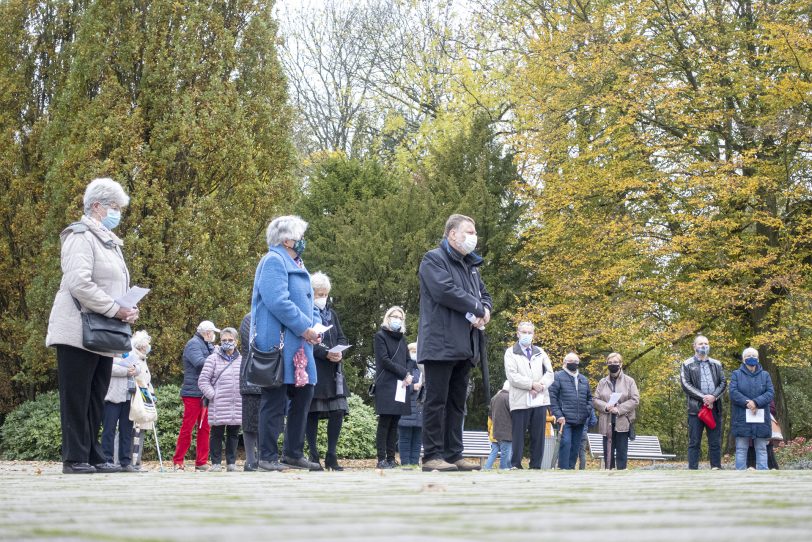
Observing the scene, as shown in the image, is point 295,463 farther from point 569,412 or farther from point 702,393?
point 702,393

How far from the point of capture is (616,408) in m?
15.4

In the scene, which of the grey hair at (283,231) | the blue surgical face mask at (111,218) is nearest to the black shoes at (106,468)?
the blue surgical face mask at (111,218)

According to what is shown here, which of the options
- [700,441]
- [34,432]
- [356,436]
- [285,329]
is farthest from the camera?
[356,436]

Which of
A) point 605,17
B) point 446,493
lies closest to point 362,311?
point 605,17

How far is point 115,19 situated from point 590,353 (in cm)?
1198

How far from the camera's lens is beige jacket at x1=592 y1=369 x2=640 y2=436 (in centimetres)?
1531

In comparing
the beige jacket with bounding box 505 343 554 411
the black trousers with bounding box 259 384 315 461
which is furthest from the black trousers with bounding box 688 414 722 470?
Answer: the black trousers with bounding box 259 384 315 461

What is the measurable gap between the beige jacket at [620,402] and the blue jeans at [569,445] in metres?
0.62

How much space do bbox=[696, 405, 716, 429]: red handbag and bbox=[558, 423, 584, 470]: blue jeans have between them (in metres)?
1.60

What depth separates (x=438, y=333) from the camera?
8289mm

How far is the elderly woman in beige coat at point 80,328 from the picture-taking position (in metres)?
7.25

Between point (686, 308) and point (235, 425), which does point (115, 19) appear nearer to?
point (235, 425)

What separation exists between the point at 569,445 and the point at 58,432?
854 cm

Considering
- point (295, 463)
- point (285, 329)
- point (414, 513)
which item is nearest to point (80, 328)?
point (285, 329)
